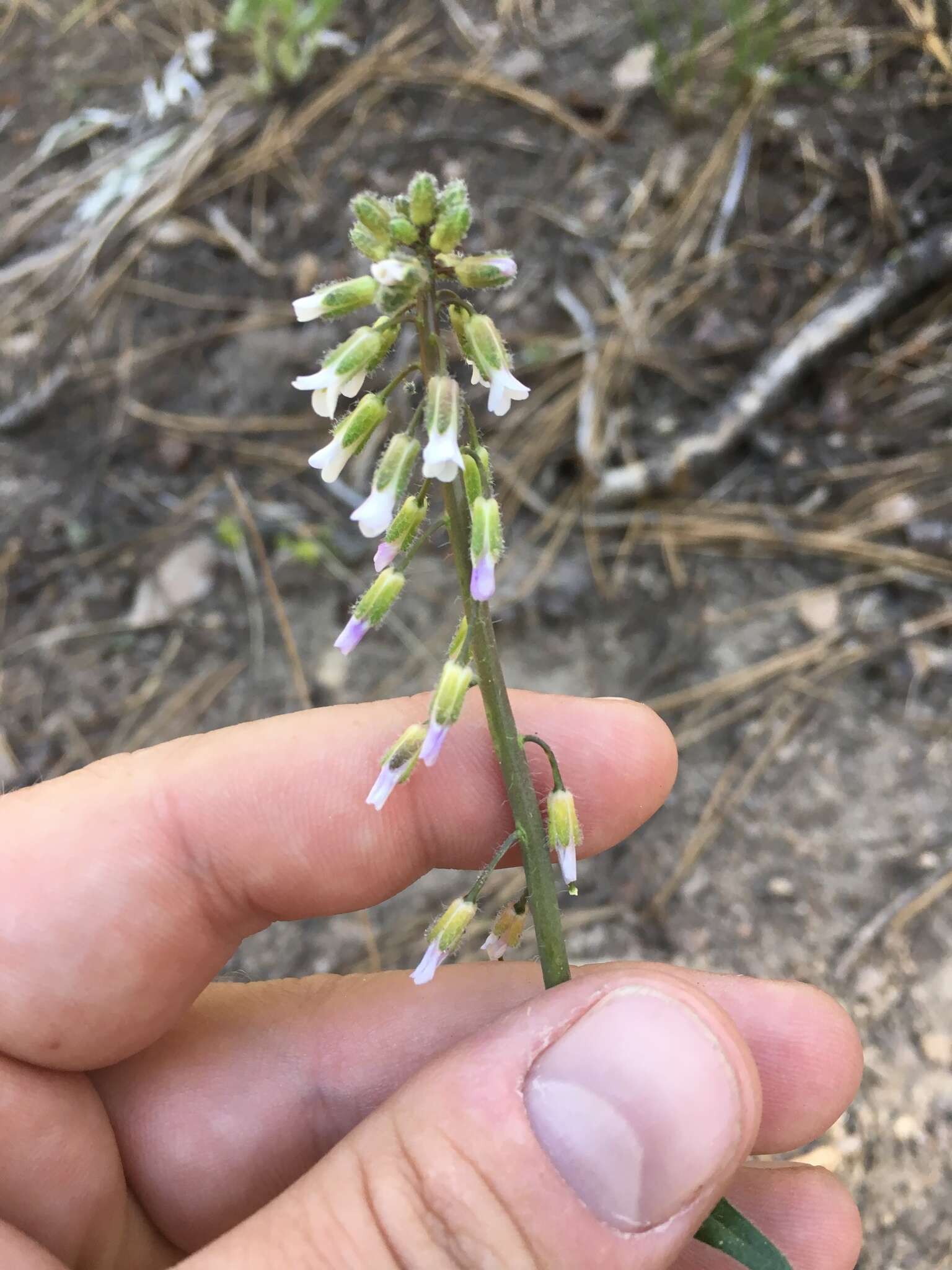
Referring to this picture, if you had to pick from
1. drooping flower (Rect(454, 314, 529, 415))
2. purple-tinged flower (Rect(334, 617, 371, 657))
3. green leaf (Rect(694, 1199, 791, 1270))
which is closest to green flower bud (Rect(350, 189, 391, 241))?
drooping flower (Rect(454, 314, 529, 415))

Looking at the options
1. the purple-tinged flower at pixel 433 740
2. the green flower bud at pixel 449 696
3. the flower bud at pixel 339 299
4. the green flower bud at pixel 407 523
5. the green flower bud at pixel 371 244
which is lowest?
the purple-tinged flower at pixel 433 740

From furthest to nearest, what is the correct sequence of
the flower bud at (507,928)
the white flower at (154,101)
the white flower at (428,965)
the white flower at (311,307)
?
the white flower at (154,101) < the flower bud at (507,928) < the white flower at (428,965) < the white flower at (311,307)

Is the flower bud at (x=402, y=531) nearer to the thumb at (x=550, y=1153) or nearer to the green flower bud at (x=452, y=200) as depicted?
the green flower bud at (x=452, y=200)

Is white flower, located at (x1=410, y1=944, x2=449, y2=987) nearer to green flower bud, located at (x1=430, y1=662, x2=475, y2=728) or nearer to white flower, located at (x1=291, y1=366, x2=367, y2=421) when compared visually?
green flower bud, located at (x1=430, y1=662, x2=475, y2=728)

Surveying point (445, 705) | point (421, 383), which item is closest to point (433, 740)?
point (445, 705)

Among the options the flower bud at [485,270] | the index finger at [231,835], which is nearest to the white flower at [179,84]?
the index finger at [231,835]

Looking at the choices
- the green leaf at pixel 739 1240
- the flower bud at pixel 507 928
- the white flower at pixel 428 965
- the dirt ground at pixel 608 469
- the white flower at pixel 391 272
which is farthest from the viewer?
the dirt ground at pixel 608 469

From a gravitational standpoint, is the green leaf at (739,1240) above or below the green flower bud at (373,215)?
below
